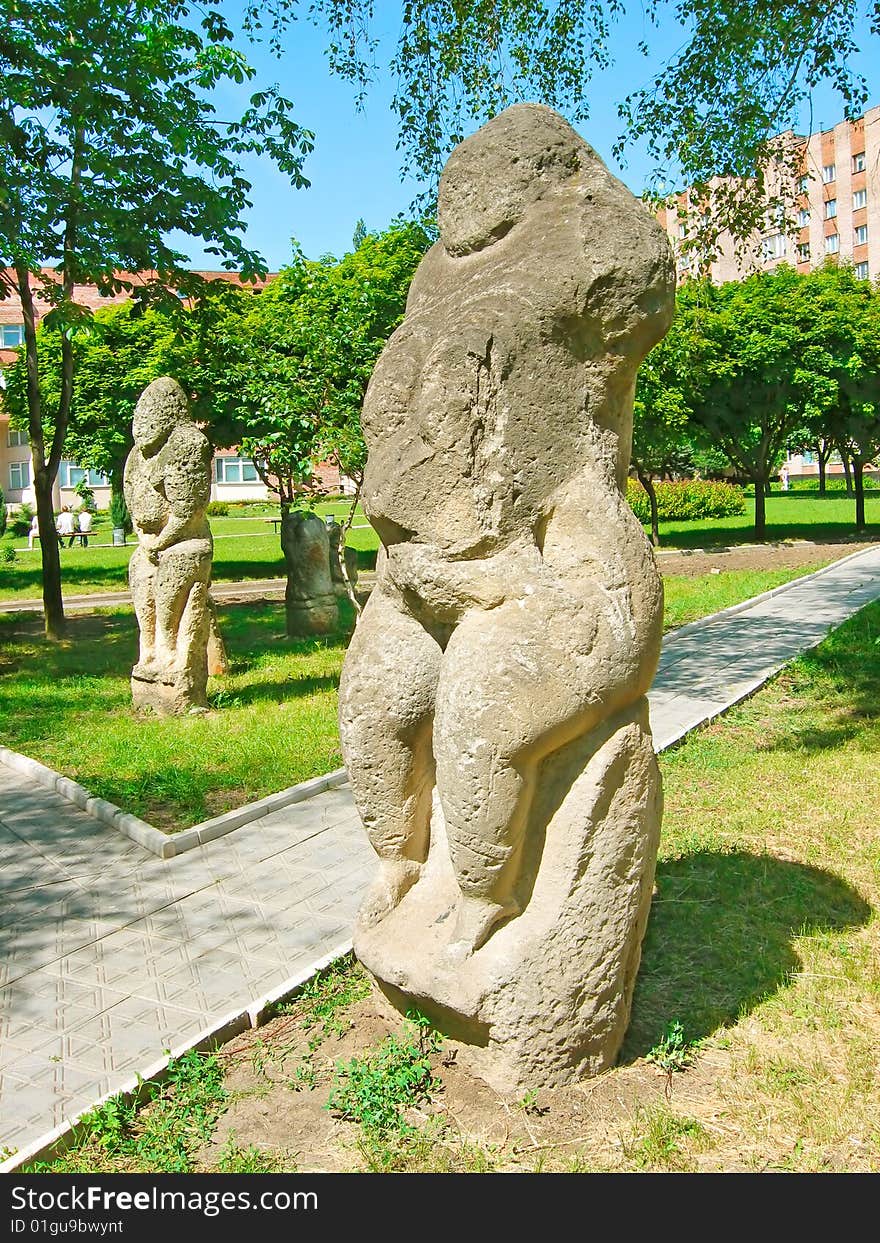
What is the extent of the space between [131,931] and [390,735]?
2.34 metres

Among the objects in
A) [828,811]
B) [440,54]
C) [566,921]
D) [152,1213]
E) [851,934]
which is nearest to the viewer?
[152,1213]

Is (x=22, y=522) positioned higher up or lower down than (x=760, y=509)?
higher up

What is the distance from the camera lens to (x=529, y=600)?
2906mm

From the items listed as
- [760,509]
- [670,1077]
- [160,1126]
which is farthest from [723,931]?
[760,509]

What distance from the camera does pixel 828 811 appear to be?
5.84 metres

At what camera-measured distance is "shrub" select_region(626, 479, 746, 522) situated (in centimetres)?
3162

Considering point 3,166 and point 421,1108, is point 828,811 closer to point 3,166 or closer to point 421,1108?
point 421,1108

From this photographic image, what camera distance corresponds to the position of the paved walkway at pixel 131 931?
3723mm

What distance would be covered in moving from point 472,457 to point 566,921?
141 centimetres

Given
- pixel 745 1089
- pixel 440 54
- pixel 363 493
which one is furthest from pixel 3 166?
pixel 745 1089

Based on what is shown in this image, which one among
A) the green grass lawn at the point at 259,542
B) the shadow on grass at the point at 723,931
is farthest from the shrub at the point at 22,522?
the shadow on grass at the point at 723,931

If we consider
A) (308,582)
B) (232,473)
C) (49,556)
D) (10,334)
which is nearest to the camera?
(308,582)

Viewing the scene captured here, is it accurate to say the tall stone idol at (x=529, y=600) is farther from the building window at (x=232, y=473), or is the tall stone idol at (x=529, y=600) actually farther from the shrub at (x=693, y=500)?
the building window at (x=232, y=473)

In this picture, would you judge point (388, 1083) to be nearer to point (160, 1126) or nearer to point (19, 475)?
point (160, 1126)
